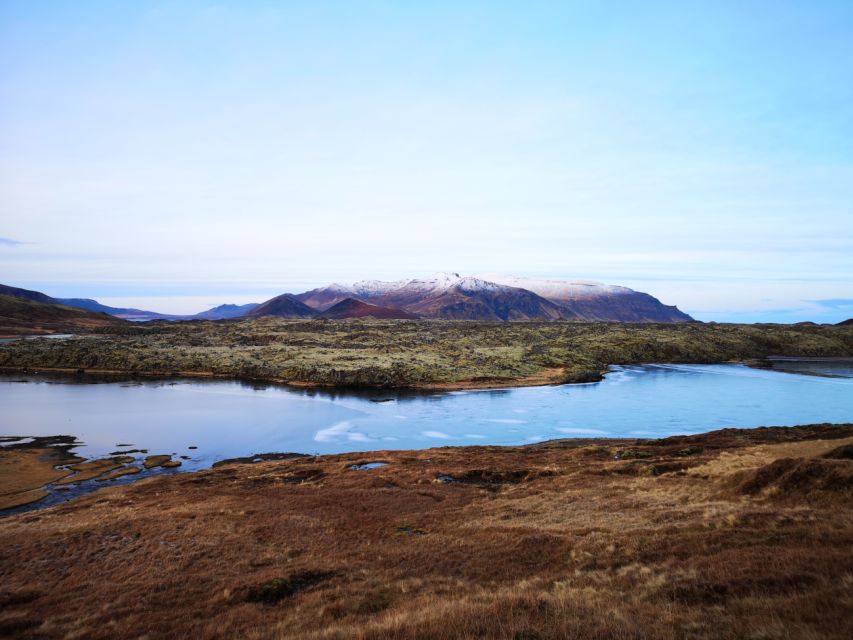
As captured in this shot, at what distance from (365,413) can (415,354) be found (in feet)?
116

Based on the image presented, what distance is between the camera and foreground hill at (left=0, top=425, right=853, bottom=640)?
852cm

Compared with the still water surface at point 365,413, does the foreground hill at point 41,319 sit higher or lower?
higher

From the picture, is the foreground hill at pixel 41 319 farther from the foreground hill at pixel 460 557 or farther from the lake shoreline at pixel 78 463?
the foreground hill at pixel 460 557

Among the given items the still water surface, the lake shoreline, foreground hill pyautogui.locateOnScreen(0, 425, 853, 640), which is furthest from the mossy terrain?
foreground hill pyautogui.locateOnScreen(0, 425, 853, 640)

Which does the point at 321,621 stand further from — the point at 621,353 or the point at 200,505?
the point at 621,353

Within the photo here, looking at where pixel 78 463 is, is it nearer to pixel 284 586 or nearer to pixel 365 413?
pixel 365 413

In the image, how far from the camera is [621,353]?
325 feet

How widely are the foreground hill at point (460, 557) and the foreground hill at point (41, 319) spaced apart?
477ft

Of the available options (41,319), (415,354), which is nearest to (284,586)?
(415,354)

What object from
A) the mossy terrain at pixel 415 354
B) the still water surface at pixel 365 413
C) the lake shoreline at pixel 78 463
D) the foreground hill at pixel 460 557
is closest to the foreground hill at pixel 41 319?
the mossy terrain at pixel 415 354

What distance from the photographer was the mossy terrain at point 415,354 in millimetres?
70562

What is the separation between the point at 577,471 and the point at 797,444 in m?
11.9

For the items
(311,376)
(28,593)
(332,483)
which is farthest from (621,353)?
(28,593)

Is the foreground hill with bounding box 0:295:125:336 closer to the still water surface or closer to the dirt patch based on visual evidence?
the still water surface
